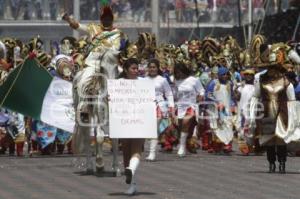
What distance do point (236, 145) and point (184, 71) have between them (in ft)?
12.9

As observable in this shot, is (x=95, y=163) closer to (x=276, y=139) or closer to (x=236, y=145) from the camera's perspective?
(x=276, y=139)

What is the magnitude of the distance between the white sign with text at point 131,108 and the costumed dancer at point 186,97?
7.91 m

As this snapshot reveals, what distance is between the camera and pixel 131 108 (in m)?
17.7

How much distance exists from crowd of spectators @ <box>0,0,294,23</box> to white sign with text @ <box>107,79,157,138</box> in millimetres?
26368

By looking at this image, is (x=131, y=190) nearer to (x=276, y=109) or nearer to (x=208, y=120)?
(x=276, y=109)

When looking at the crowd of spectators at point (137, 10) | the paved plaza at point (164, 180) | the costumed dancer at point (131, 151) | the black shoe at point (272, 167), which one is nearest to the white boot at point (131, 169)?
the costumed dancer at point (131, 151)

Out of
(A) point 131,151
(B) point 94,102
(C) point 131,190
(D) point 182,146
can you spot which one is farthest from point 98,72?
(D) point 182,146

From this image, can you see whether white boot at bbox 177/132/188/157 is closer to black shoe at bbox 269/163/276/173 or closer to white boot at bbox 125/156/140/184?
black shoe at bbox 269/163/276/173

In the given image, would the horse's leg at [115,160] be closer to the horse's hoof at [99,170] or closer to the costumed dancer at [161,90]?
the horse's hoof at [99,170]

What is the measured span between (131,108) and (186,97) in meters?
8.36

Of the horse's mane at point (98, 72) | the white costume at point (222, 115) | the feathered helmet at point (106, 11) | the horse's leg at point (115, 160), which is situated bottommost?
the horse's leg at point (115, 160)

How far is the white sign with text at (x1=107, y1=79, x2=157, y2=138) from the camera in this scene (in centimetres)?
1755

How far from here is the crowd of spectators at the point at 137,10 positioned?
45.4m

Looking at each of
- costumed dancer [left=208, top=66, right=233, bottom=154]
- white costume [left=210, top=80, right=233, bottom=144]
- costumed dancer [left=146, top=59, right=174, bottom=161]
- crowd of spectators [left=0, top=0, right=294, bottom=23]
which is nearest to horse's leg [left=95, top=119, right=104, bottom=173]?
costumed dancer [left=146, top=59, right=174, bottom=161]
